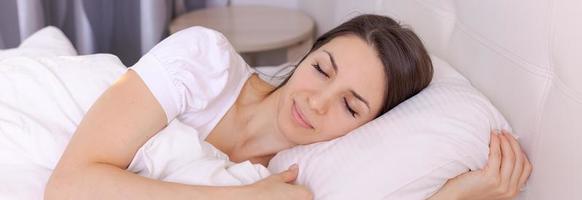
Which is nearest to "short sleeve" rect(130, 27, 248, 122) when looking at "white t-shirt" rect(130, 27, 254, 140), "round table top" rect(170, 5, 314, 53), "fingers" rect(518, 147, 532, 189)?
"white t-shirt" rect(130, 27, 254, 140)

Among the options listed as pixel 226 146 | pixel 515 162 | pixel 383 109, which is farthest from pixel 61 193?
pixel 515 162

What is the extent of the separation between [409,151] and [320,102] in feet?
0.56

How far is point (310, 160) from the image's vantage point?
3.45ft

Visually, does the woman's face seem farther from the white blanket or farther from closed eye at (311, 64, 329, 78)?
the white blanket

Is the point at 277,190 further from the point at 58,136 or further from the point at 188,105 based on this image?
the point at 58,136

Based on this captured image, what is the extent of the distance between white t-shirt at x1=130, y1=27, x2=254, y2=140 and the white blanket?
0.19 ft

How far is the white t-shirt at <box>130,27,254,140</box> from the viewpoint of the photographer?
102cm

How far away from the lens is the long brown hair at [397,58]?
111 centimetres

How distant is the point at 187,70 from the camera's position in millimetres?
1044

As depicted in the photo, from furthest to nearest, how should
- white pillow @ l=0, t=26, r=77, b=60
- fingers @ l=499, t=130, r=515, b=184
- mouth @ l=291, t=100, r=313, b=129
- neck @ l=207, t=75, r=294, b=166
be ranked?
1. white pillow @ l=0, t=26, r=77, b=60
2. neck @ l=207, t=75, r=294, b=166
3. mouth @ l=291, t=100, r=313, b=129
4. fingers @ l=499, t=130, r=515, b=184

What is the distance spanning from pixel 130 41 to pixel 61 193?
1.13m

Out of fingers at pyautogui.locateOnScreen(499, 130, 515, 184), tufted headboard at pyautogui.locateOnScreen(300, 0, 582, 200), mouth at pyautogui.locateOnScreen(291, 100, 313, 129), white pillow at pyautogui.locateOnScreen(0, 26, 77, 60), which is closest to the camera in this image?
tufted headboard at pyautogui.locateOnScreen(300, 0, 582, 200)

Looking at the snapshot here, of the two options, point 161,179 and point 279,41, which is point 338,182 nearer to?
point 161,179

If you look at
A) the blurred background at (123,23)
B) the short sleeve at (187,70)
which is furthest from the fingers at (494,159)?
the blurred background at (123,23)
